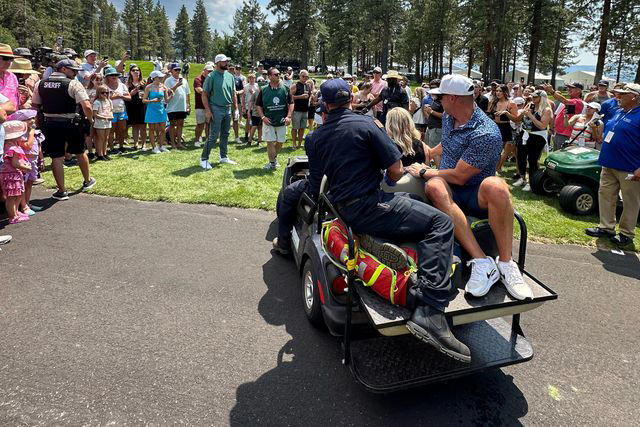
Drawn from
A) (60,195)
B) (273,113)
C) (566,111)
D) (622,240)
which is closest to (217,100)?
(273,113)

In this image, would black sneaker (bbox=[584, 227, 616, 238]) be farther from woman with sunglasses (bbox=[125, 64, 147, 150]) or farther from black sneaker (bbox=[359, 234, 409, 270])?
woman with sunglasses (bbox=[125, 64, 147, 150])

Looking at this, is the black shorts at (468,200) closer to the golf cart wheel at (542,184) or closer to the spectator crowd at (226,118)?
the spectator crowd at (226,118)

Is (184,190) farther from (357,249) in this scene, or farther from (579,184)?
(579,184)

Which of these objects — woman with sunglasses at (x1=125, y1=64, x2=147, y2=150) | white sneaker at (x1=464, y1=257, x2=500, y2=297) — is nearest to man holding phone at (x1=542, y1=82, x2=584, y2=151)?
white sneaker at (x1=464, y1=257, x2=500, y2=297)

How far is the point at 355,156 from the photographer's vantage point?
3.05 meters

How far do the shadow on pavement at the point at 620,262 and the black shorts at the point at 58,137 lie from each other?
8208 mm

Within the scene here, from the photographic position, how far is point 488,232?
3174 millimetres

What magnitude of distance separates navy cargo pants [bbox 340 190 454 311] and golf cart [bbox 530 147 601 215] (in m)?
5.37

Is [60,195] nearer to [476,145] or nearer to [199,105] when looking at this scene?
[199,105]

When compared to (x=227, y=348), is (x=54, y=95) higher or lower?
higher

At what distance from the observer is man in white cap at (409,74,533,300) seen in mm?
2869

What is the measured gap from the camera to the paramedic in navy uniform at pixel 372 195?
2688mm

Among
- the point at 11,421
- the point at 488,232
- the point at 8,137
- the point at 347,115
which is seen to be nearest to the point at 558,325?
the point at 488,232

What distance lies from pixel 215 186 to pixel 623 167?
21.8ft
